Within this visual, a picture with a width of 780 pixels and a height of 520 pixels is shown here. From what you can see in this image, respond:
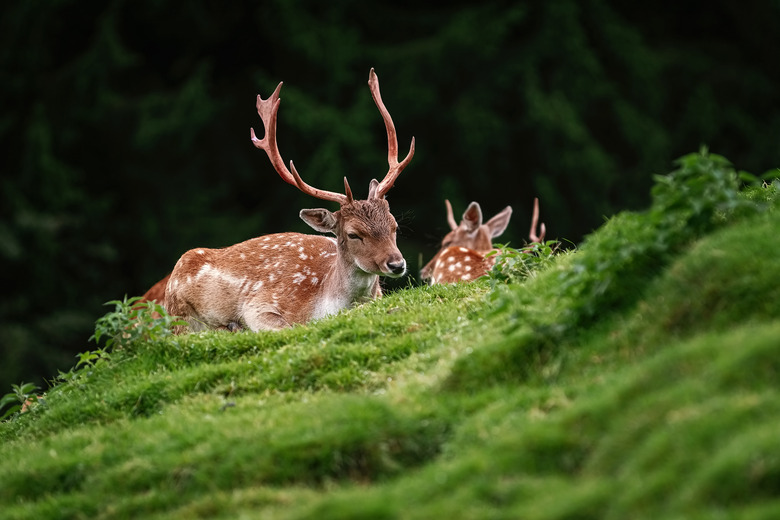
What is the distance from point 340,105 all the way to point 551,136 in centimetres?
408

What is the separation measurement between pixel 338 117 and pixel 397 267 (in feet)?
46.4

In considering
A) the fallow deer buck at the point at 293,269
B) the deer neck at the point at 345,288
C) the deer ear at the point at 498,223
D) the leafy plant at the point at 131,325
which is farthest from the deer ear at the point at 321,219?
the deer ear at the point at 498,223

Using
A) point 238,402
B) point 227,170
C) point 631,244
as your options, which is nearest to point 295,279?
point 238,402

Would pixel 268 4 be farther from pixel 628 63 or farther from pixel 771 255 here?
pixel 771 255

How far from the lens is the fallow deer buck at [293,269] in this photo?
8234 millimetres

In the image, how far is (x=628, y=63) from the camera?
917 inches

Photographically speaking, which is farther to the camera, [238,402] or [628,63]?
[628,63]

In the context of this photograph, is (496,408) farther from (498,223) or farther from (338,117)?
(338,117)

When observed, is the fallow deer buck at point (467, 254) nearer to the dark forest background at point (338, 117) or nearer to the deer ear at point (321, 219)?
the deer ear at point (321, 219)

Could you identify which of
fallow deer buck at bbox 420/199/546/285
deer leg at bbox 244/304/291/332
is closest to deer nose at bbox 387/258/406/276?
fallow deer buck at bbox 420/199/546/285

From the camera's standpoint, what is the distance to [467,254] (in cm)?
912

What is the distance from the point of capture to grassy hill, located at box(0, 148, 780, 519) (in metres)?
3.95

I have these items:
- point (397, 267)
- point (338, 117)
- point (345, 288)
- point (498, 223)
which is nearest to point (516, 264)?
point (397, 267)

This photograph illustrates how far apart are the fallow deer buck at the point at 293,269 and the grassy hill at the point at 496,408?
6.17ft
